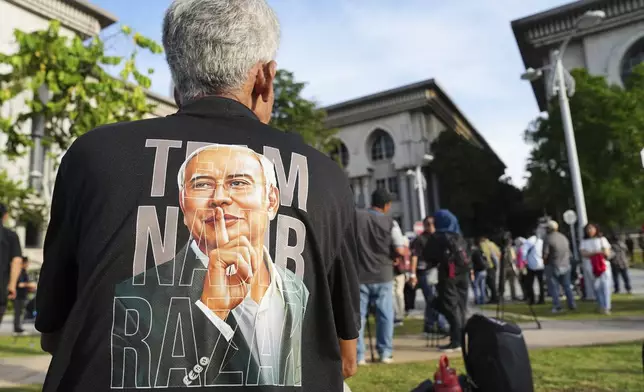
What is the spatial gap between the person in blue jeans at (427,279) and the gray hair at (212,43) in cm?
700

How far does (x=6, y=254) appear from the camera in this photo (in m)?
6.17

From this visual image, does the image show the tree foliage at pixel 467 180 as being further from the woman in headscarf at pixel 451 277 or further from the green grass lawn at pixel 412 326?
the woman in headscarf at pixel 451 277

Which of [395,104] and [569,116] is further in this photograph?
[395,104]

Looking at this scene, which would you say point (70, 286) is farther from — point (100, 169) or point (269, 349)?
point (269, 349)

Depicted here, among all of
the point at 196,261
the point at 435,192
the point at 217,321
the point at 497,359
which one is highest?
the point at 435,192

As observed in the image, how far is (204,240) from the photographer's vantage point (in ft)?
4.00

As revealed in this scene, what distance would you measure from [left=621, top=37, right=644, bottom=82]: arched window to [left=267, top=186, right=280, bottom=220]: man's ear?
39.4 metres

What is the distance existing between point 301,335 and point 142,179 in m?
0.56

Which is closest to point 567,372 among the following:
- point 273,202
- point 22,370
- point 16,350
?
point 273,202

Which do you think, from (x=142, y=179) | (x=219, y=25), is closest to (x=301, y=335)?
(x=142, y=179)

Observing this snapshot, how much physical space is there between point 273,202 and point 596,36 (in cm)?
4081

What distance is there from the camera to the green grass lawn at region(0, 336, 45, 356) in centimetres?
753

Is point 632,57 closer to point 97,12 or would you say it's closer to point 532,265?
point 532,265

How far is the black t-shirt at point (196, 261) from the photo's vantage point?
1.12 m
